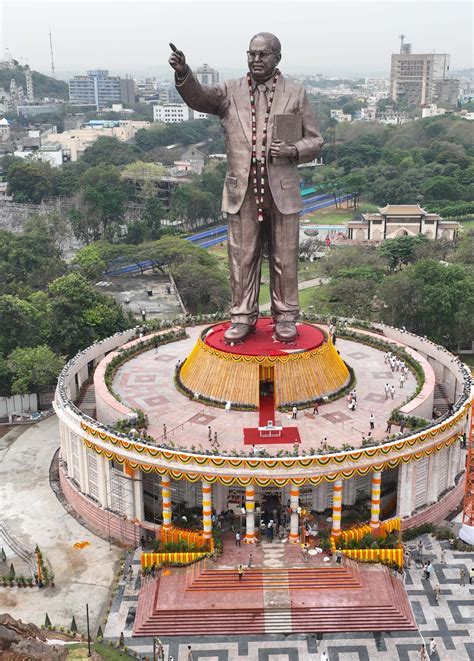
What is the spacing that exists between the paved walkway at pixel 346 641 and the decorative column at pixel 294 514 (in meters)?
3.83

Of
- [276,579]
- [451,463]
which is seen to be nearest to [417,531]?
[451,463]

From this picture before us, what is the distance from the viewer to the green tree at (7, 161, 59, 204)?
8950cm

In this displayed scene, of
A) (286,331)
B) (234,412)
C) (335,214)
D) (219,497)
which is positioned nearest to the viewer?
(219,497)

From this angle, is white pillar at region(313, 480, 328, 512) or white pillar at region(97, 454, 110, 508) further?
white pillar at region(97, 454, 110, 508)

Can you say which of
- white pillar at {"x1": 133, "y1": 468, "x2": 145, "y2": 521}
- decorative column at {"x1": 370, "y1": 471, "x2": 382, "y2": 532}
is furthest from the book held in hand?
white pillar at {"x1": 133, "y1": 468, "x2": 145, "y2": 521}

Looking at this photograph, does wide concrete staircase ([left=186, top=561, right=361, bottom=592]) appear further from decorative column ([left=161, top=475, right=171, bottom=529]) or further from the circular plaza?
decorative column ([left=161, top=475, right=171, bottom=529])

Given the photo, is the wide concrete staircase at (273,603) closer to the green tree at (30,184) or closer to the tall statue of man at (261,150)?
the tall statue of man at (261,150)

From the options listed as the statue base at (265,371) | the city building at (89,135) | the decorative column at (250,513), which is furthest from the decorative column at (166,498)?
the city building at (89,135)

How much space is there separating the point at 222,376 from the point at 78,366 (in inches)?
337

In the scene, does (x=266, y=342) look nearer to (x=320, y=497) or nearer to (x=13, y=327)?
(x=320, y=497)

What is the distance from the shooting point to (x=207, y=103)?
28.0 m

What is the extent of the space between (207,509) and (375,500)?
19.0ft

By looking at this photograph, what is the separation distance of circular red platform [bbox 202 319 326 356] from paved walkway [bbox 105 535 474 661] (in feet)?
32.7

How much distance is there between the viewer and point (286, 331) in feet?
101
